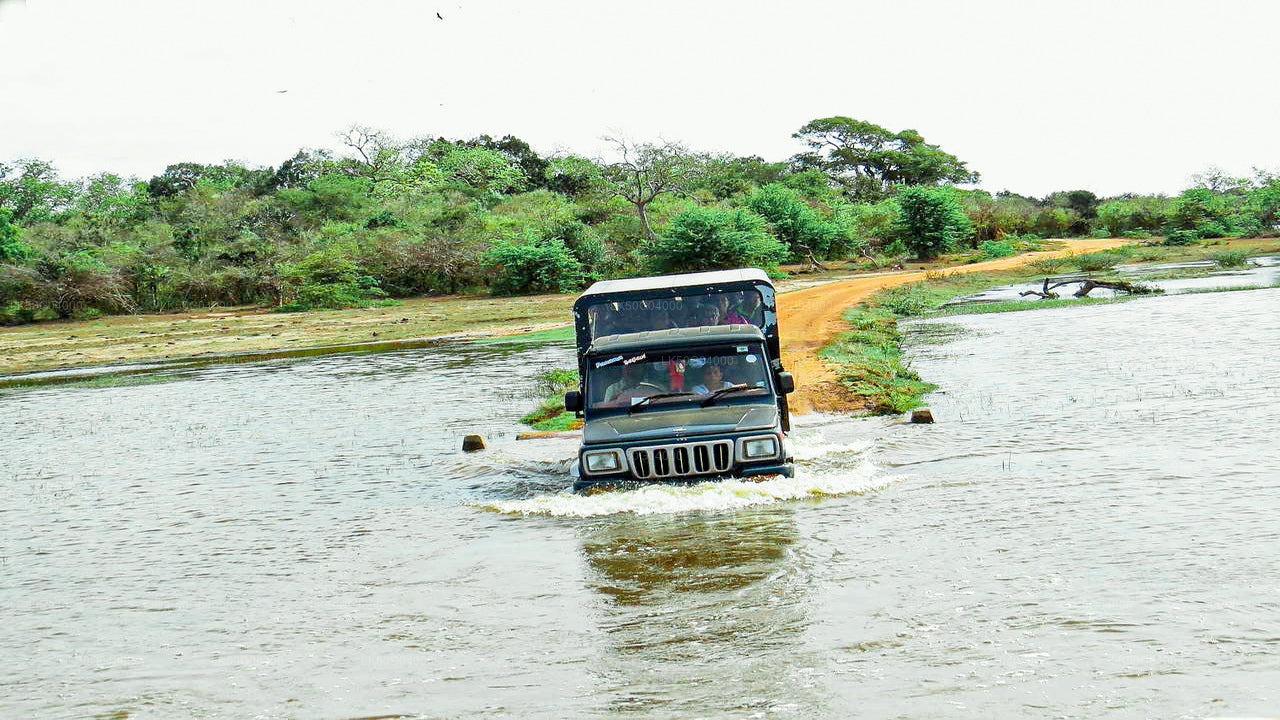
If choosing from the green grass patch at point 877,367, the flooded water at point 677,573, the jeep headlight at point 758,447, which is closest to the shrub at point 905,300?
the green grass patch at point 877,367

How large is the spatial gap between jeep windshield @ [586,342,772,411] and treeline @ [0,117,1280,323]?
33.5m

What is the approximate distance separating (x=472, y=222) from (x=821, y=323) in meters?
31.4

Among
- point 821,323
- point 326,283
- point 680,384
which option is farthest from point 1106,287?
point 326,283

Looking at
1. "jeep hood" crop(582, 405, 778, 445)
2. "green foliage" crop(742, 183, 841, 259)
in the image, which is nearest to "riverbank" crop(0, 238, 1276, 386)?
"green foliage" crop(742, 183, 841, 259)

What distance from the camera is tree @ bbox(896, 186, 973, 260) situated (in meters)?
52.1

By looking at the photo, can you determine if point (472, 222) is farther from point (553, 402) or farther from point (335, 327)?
point (553, 402)

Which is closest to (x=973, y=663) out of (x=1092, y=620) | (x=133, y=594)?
(x=1092, y=620)

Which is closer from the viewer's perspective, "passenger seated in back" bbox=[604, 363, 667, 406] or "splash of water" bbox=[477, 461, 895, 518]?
"splash of water" bbox=[477, 461, 895, 518]

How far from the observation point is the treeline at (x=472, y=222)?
46.7m

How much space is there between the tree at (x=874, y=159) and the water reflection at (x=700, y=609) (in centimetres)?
7378

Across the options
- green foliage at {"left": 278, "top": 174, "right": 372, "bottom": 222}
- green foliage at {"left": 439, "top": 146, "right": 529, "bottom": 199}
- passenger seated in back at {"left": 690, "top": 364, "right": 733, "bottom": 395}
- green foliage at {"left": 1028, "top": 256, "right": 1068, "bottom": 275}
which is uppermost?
green foliage at {"left": 439, "top": 146, "right": 529, "bottom": 199}

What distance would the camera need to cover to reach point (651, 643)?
23.0 ft

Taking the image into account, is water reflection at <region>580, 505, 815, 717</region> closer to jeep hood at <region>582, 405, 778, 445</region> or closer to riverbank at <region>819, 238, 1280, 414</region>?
jeep hood at <region>582, 405, 778, 445</region>

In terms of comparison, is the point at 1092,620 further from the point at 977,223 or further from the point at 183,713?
the point at 977,223
